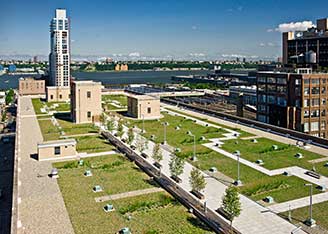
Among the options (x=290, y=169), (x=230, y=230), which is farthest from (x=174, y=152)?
(x=230, y=230)

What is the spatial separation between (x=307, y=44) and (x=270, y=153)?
30459 mm

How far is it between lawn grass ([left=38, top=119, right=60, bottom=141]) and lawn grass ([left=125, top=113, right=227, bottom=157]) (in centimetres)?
683

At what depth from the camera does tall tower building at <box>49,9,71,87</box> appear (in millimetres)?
68312

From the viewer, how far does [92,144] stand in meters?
26.4

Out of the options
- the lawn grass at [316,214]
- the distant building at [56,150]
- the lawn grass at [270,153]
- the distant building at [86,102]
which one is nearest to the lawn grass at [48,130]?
the distant building at [86,102]

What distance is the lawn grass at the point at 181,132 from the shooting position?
1034 inches

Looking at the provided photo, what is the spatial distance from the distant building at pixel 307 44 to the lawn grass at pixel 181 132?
1631 cm

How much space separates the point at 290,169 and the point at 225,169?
3.37 m

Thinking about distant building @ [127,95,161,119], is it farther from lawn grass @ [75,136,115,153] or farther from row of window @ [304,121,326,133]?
row of window @ [304,121,326,133]

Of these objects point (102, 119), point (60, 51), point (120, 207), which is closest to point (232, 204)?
point (120, 207)

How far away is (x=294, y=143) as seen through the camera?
1005 inches

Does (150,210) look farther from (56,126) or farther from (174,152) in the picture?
(56,126)

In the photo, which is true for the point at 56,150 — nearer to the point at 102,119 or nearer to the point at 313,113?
the point at 102,119

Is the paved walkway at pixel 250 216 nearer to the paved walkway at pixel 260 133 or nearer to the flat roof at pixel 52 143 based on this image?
the flat roof at pixel 52 143
